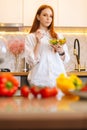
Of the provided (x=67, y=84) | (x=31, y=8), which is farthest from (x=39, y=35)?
(x=31, y=8)

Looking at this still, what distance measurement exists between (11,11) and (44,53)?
4.04ft

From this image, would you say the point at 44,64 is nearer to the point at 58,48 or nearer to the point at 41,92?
the point at 58,48

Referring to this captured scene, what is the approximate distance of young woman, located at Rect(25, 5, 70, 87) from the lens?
2455mm

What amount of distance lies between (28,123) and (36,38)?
1.67 metres

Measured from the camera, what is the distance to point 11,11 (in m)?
3.55

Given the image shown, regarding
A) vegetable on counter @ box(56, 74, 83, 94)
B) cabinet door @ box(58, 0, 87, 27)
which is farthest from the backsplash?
vegetable on counter @ box(56, 74, 83, 94)

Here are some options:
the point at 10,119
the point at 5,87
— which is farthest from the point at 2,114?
the point at 5,87

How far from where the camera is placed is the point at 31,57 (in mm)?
2461

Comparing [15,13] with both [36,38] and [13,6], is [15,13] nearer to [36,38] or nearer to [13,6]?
[13,6]

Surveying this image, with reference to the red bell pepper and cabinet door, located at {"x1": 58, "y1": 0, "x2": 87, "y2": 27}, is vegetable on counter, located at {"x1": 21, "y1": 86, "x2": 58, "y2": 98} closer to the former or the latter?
the red bell pepper

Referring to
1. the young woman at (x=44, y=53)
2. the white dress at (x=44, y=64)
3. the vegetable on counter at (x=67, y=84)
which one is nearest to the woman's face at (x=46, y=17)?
the young woman at (x=44, y=53)

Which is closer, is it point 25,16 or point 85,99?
point 85,99

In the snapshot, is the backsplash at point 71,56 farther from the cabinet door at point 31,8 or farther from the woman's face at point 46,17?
the woman's face at point 46,17

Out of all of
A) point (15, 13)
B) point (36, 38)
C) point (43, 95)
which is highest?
point (15, 13)
